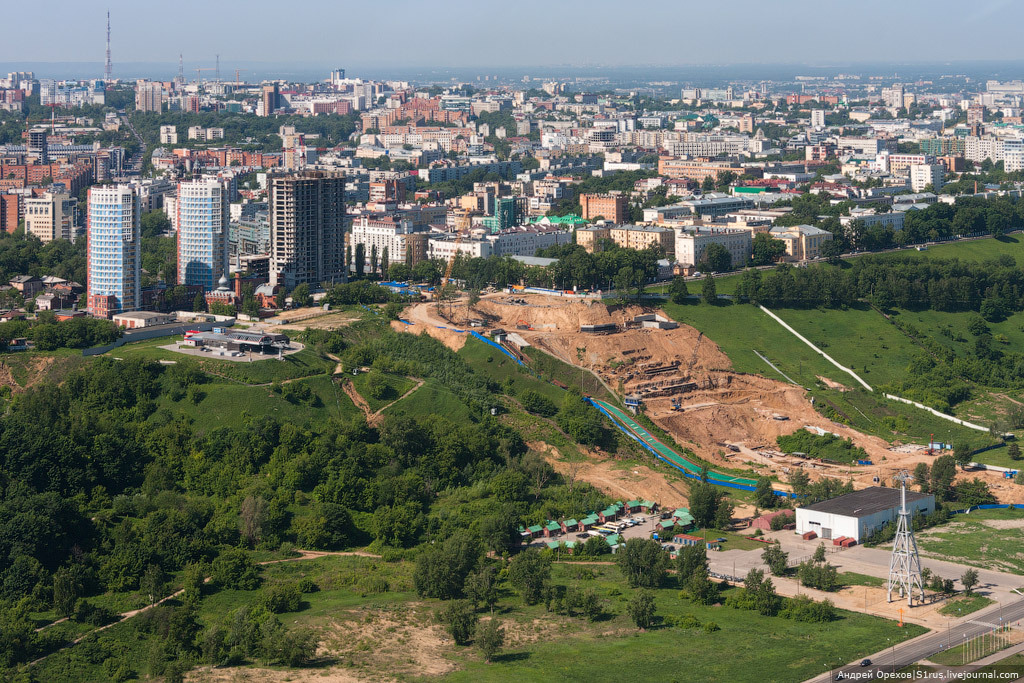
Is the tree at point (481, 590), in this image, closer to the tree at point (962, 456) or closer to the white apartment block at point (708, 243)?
the tree at point (962, 456)

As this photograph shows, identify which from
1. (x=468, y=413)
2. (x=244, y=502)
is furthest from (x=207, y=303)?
(x=244, y=502)

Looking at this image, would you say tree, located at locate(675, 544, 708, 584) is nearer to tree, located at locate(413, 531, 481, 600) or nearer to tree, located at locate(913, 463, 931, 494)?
tree, located at locate(413, 531, 481, 600)

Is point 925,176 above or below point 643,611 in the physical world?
above

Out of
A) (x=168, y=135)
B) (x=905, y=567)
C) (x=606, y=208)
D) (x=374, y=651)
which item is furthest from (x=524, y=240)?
(x=168, y=135)

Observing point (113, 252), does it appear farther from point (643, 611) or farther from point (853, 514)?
point (643, 611)

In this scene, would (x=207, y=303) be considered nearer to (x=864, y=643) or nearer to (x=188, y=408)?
(x=188, y=408)

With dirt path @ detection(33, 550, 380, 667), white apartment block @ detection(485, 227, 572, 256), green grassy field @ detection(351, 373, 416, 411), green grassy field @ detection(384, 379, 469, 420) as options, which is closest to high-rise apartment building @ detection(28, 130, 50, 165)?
white apartment block @ detection(485, 227, 572, 256)
